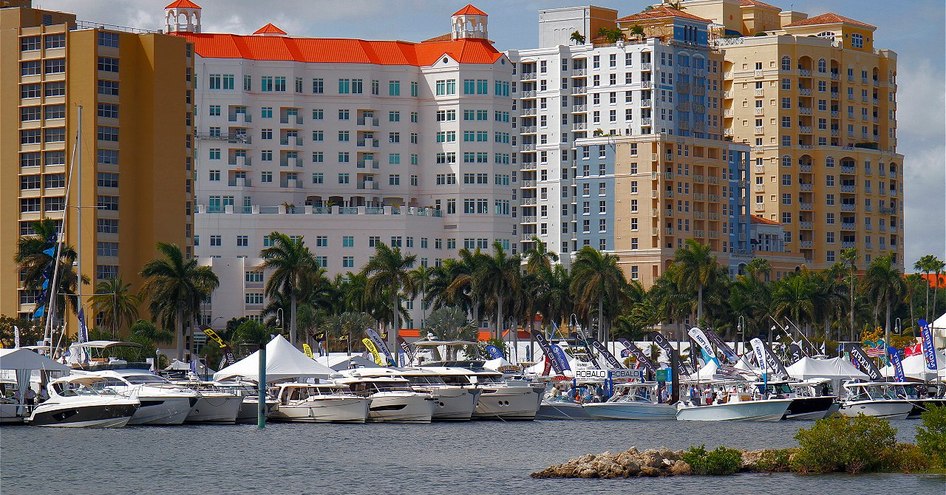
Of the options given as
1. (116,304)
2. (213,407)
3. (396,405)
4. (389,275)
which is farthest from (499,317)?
(213,407)

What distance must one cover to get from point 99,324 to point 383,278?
3017cm

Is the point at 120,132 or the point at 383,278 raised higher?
the point at 120,132

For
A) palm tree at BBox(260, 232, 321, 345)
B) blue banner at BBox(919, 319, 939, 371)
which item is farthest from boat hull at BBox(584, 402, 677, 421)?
palm tree at BBox(260, 232, 321, 345)

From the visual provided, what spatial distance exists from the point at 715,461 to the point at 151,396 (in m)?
48.6

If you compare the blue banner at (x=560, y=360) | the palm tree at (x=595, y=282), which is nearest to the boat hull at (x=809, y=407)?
the blue banner at (x=560, y=360)

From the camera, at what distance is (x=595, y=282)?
638 ft

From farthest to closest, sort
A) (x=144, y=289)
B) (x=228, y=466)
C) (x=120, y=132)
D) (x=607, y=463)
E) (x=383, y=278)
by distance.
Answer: (x=120, y=132)
(x=383, y=278)
(x=144, y=289)
(x=228, y=466)
(x=607, y=463)

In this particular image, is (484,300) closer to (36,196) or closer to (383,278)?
(383,278)

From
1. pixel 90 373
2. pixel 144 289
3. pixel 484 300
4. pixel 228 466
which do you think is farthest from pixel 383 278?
pixel 228 466

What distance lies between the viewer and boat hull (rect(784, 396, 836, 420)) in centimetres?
11419

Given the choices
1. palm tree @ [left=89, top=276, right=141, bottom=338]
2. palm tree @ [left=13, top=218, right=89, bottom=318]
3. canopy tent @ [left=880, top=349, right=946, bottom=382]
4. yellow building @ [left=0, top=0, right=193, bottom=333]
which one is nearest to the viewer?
canopy tent @ [left=880, top=349, right=946, bottom=382]

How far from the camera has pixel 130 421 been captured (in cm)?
11031

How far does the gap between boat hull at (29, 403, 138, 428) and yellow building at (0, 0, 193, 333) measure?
279ft

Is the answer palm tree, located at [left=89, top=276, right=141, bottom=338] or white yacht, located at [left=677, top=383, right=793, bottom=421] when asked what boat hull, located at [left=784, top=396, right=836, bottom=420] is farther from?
palm tree, located at [left=89, top=276, right=141, bottom=338]
